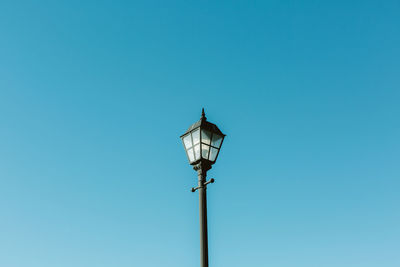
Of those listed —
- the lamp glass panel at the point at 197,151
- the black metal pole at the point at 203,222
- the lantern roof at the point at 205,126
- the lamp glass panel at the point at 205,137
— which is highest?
the lantern roof at the point at 205,126

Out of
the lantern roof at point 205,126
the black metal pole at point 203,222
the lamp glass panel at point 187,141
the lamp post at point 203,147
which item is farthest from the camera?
the lamp glass panel at point 187,141

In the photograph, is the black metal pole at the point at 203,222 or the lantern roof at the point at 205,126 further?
the lantern roof at the point at 205,126

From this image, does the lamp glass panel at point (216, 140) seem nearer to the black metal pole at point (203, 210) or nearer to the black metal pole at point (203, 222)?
the black metal pole at point (203, 210)

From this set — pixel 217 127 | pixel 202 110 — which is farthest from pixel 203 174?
pixel 202 110

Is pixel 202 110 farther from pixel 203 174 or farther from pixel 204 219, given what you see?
pixel 204 219

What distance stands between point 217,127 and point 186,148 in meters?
0.83

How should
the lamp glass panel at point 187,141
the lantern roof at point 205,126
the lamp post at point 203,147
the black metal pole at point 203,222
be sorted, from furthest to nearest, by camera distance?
1. the lamp glass panel at point 187,141
2. the lantern roof at point 205,126
3. the lamp post at point 203,147
4. the black metal pole at point 203,222

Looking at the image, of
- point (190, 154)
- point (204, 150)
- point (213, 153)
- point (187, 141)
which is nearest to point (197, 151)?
point (204, 150)

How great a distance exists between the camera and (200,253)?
265 inches

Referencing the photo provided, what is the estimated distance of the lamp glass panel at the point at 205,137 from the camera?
305 inches

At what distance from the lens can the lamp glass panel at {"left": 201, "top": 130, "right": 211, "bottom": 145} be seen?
25.4ft

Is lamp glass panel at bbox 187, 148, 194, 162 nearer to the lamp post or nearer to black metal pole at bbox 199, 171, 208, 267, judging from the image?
the lamp post

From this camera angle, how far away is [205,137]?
7.76m

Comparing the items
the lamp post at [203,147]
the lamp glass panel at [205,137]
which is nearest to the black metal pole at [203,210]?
the lamp post at [203,147]
